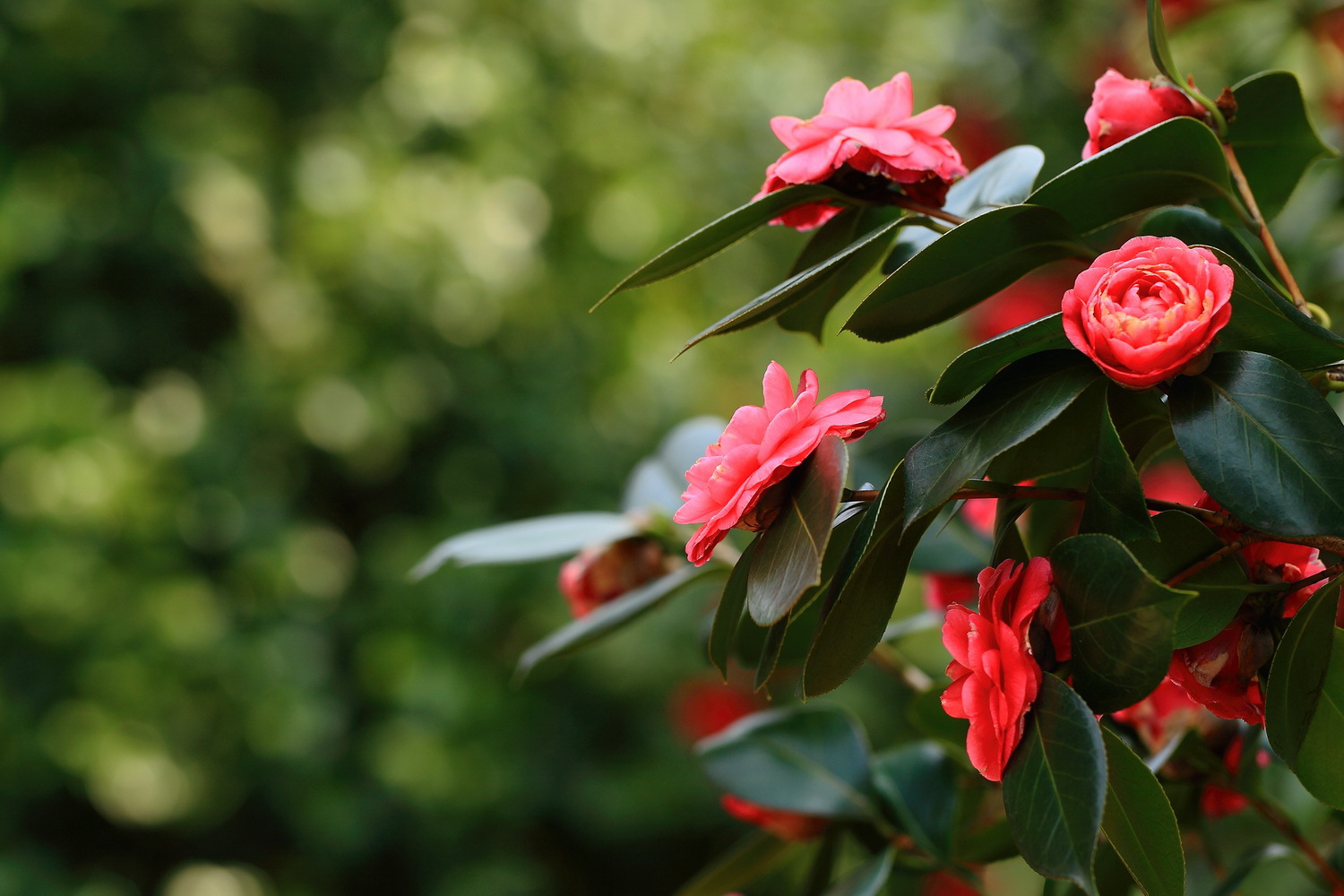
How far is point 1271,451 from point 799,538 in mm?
115

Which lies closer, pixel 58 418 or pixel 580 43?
pixel 58 418

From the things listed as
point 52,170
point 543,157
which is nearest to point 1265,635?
point 543,157

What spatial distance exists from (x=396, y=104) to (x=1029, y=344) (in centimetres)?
158

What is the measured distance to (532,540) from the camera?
54 centimetres

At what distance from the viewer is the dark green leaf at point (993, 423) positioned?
0.27m

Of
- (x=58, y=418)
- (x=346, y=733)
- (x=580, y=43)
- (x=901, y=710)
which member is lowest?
(x=901, y=710)

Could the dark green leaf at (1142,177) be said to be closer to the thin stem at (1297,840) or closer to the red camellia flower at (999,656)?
the red camellia flower at (999,656)

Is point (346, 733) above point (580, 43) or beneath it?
beneath

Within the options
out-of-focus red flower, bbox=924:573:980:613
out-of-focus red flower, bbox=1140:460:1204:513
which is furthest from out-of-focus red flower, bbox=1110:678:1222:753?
out-of-focus red flower, bbox=1140:460:1204:513

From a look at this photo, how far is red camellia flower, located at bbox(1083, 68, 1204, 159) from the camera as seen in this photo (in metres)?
0.35

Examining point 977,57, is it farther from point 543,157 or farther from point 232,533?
point 232,533

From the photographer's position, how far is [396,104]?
5.58 feet

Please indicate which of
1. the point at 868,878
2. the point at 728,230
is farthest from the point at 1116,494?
the point at 868,878

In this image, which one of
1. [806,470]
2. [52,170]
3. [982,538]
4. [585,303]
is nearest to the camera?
[806,470]
